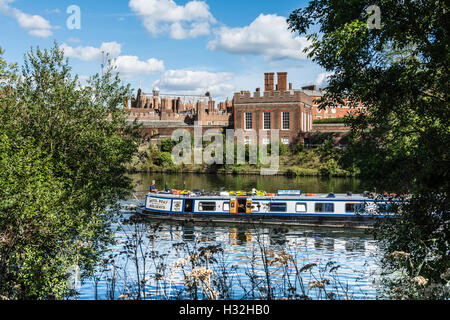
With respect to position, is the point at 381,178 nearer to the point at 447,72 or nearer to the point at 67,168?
the point at 447,72

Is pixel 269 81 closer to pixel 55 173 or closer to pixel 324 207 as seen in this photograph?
pixel 324 207

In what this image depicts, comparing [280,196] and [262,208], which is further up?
[280,196]

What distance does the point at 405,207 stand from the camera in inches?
301

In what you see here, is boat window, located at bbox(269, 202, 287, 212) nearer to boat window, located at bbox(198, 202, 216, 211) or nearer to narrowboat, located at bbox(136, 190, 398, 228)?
narrowboat, located at bbox(136, 190, 398, 228)

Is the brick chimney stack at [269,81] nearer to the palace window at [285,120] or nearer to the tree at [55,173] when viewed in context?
the palace window at [285,120]

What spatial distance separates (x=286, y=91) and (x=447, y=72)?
2199 inches

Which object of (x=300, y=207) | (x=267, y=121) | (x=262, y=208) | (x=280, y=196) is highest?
(x=267, y=121)

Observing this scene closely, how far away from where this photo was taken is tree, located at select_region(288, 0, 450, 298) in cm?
717

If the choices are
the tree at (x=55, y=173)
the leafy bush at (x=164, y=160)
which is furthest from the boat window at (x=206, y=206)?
the leafy bush at (x=164, y=160)

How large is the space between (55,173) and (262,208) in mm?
16295

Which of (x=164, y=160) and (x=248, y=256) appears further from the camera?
(x=164, y=160)

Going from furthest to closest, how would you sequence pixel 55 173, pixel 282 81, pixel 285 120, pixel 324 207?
pixel 282 81 → pixel 285 120 → pixel 324 207 → pixel 55 173

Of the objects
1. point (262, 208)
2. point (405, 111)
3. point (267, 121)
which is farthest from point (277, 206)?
point (267, 121)

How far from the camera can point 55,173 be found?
11.4 metres
